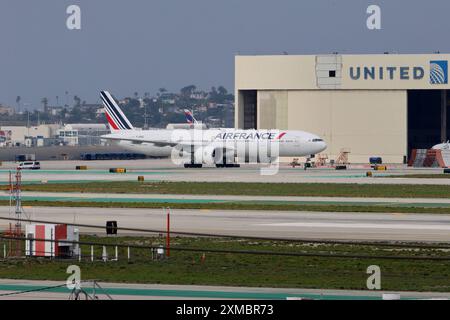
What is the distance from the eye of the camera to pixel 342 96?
464 feet

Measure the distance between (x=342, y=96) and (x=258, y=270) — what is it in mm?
106041

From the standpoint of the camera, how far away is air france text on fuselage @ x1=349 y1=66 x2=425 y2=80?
13925cm

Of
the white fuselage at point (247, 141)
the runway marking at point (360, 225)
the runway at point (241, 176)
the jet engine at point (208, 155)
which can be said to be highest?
the white fuselage at point (247, 141)

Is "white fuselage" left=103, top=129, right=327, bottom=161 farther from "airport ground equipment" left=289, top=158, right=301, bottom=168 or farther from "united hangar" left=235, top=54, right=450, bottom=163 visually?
"united hangar" left=235, top=54, right=450, bottom=163

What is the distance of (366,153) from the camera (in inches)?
5605

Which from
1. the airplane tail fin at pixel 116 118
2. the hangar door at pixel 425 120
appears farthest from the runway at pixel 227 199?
the hangar door at pixel 425 120

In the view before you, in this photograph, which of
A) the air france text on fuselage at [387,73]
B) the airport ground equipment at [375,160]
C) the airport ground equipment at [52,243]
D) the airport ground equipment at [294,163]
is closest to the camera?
the airport ground equipment at [52,243]

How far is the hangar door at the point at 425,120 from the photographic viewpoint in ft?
511

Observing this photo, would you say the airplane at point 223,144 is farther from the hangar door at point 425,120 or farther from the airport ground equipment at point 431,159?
the hangar door at point 425,120

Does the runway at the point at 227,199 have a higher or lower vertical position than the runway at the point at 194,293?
higher

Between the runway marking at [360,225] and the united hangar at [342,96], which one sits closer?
the runway marking at [360,225]

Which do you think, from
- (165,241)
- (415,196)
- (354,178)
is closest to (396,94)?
(354,178)

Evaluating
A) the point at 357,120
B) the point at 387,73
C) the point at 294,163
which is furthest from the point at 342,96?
the point at 294,163

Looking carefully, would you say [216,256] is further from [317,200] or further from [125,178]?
[125,178]
